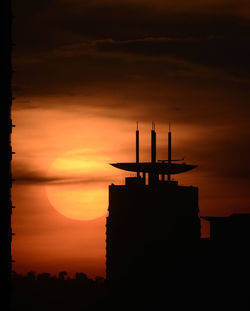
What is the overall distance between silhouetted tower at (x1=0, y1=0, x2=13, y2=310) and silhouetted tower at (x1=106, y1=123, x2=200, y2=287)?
113 meters

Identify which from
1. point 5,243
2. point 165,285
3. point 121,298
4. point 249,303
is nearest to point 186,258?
point 165,285

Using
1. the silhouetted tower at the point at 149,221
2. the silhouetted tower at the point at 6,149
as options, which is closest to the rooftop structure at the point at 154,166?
the silhouetted tower at the point at 149,221

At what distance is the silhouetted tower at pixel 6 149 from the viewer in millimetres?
60031

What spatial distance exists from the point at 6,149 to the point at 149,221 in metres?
126

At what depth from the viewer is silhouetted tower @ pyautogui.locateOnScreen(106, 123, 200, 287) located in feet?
580

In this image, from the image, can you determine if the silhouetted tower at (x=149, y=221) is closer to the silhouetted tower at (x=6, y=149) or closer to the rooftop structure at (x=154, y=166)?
the rooftop structure at (x=154, y=166)

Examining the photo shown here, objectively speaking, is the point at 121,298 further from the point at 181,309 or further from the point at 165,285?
the point at 181,309

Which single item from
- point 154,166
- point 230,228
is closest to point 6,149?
point 230,228

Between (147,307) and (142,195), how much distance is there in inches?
1120

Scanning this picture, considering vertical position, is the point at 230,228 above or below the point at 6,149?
below

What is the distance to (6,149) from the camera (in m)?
61.3

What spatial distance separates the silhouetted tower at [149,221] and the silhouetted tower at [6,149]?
371 ft

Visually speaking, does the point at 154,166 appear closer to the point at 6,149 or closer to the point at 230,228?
the point at 230,228

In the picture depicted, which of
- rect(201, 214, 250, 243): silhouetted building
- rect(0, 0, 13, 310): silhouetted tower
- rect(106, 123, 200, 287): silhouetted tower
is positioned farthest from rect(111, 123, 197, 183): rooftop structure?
rect(0, 0, 13, 310): silhouetted tower
